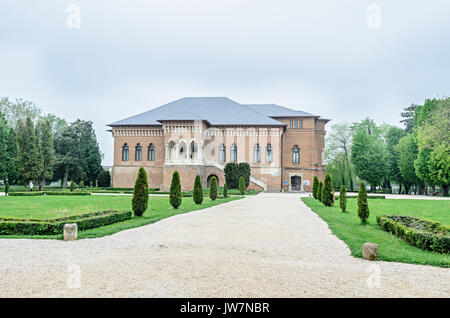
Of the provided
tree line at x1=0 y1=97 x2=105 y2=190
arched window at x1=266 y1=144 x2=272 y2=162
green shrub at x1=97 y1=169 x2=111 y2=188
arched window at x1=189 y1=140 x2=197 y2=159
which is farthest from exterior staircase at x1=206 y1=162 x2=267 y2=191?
tree line at x1=0 y1=97 x2=105 y2=190

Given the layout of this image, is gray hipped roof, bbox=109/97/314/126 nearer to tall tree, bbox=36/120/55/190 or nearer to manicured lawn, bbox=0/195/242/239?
tall tree, bbox=36/120/55/190

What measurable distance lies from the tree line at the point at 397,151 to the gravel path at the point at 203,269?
84.7ft

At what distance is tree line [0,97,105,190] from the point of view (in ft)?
131

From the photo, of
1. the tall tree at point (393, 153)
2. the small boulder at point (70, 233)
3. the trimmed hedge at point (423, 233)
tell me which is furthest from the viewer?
the tall tree at point (393, 153)

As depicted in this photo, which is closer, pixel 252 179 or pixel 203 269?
pixel 203 269

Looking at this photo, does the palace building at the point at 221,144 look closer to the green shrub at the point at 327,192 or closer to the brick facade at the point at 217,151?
the brick facade at the point at 217,151

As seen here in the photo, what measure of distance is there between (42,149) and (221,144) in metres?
21.6

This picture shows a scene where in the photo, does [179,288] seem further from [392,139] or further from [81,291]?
[392,139]

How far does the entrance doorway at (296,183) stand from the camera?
47.3m

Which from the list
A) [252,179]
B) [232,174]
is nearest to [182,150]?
[232,174]

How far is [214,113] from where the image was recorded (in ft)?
158

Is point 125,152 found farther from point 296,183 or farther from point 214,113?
point 296,183

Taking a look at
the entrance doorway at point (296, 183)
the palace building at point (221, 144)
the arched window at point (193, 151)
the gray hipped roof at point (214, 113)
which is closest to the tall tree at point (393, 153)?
the palace building at point (221, 144)

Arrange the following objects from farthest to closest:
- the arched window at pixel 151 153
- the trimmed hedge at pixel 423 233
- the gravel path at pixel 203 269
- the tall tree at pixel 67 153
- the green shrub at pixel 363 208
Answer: the tall tree at pixel 67 153, the arched window at pixel 151 153, the green shrub at pixel 363 208, the trimmed hedge at pixel 423 233, the gravel path at pixel 203 269
